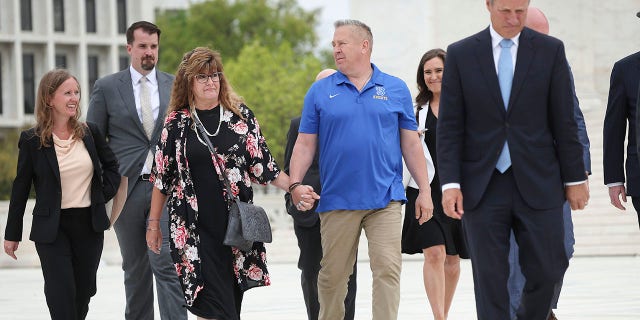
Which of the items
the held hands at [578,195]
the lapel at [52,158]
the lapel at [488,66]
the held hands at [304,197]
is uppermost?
the lapel at [488,66]

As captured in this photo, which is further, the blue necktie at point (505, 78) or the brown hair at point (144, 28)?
the brown hair at point (144, 28)

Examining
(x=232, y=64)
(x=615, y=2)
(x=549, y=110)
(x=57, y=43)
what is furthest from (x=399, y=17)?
(x=57, y=43)

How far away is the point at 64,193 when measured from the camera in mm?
9867

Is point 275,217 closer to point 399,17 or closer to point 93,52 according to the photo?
point 399,17

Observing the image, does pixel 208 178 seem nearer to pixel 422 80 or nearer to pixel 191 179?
pixel 191 179

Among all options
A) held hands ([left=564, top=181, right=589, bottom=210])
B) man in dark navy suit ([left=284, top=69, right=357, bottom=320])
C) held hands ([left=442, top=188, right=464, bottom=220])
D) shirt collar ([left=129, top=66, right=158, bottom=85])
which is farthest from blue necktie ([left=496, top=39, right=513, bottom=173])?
shirt collar ([left=129, top=66, right=158, bottom=85])

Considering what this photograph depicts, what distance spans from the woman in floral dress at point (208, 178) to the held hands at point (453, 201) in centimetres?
182

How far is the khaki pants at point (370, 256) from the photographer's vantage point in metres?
9.41

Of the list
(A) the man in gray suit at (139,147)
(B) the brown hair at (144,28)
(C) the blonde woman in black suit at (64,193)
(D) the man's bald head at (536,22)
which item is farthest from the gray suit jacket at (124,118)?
(D) the man's bald head at (536,22)

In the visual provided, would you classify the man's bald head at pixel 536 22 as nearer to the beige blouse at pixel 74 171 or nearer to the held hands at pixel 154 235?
the held hands at pixel 154 235

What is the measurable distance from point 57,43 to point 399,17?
54026 millimetres

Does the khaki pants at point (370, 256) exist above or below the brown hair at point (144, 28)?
below

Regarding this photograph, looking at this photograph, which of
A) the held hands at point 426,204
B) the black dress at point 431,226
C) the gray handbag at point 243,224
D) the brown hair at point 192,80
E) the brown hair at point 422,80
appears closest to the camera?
the gray handbag at point 243,224

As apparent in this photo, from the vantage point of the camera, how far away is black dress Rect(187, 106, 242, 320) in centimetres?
938
